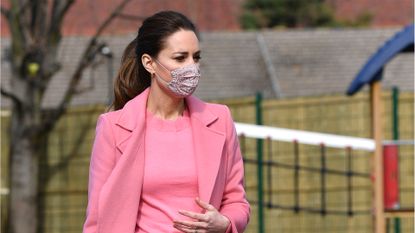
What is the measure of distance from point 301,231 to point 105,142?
38.1ft

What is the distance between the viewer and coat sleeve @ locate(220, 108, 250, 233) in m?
4.34

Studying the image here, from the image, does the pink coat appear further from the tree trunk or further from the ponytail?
the tree trunk

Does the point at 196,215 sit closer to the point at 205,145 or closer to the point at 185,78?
the point at 205,145

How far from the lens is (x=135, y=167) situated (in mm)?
4230

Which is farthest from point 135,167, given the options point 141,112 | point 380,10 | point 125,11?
point 380,10

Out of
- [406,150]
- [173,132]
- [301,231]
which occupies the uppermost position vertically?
[173,132]

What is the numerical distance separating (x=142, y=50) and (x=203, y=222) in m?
0.73

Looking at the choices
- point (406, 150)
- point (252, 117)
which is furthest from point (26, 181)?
point (406, 150)

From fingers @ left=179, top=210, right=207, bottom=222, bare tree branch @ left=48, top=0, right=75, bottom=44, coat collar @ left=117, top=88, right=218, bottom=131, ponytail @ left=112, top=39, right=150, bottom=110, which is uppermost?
bare tree branch @ left=48, top=0, right=75, bottom=44

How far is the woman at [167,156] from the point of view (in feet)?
13.8

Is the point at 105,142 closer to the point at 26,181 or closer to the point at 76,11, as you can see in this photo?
the point at 26,181

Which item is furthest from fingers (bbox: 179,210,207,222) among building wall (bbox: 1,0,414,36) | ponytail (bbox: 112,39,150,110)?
building wall (bbox: 1,0,414,36)

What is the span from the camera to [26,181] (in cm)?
1680

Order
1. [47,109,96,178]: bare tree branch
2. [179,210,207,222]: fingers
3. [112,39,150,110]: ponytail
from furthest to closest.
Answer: [47,109,96,178]: bare tree branch, [112,39,150,110]: ponytail, [179,210,207,222]: fingers
